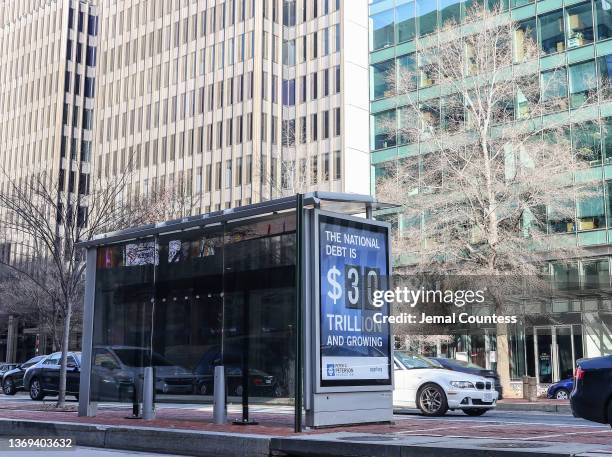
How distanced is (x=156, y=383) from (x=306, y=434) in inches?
170

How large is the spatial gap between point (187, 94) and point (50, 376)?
170ft

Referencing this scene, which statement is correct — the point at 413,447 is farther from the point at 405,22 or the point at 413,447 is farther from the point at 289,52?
the point at 289,52

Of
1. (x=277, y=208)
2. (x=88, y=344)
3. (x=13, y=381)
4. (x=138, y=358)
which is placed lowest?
(x=13, y=381)

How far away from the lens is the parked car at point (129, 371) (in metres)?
12.9

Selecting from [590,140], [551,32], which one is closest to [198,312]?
[590,140]

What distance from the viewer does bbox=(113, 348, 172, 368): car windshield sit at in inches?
520

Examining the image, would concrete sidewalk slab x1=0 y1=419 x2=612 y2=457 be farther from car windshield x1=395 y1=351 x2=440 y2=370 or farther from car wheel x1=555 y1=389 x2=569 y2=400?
car wheel x1=555 y1=389 x2=569 y2=400

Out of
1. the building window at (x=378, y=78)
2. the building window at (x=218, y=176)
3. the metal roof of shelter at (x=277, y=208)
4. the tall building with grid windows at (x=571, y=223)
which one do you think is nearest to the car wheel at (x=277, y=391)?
the metal roof of shelter at (x=277, y=208)

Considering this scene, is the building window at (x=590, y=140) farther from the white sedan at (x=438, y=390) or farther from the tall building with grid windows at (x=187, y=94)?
the white sedan at (x=438, y=390)

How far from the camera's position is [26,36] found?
8975cm

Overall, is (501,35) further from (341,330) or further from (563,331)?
(341,330)

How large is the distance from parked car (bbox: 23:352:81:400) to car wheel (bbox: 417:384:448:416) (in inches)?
439

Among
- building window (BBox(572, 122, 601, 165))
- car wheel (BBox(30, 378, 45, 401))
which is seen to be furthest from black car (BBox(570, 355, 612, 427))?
building window (BBox(572, 122, 601, 165))

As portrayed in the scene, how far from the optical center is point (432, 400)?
1647cm
